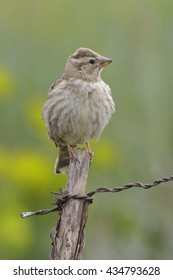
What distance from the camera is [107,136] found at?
295 inches

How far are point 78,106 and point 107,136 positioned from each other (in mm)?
1601

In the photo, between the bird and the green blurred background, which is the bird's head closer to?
the bird

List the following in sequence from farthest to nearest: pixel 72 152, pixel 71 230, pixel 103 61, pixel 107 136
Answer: pixel 107 136, pixel 103 61, pixel 72 152, pixel 71 230

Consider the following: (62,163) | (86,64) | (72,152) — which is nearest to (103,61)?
(86,64)

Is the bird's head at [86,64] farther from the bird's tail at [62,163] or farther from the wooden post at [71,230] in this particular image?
the wooden post at [71,230]

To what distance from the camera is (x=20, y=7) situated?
848cm

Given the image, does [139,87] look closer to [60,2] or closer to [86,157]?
[60,2]

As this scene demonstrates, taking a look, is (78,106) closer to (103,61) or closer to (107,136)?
(103,61)

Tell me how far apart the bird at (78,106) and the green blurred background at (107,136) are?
84 cm

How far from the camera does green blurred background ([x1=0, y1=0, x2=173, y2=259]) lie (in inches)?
271

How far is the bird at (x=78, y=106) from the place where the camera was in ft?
19.4

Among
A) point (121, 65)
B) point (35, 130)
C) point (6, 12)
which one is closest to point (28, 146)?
point (35, 130)
